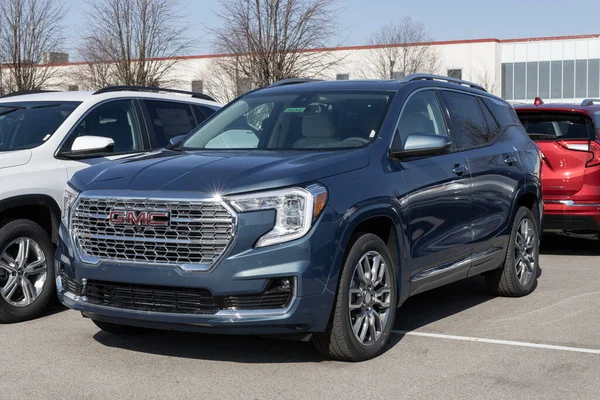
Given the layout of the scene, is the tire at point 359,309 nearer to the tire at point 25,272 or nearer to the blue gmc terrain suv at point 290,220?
the blue gmc terrain suv at point 290,220

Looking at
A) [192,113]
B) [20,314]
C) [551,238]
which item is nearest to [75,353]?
[20,314]

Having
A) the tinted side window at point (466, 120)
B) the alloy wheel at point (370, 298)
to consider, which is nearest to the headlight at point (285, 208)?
the alloy wheel at point (370, 298)

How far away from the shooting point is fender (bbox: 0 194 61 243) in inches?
271

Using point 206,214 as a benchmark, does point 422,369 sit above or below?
below

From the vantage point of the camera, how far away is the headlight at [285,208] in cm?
513

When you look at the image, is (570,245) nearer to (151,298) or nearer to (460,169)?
(460,169)

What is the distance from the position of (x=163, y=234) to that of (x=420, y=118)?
94.5 inches

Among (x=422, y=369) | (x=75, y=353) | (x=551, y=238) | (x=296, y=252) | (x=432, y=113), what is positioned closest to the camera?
(x=296, y=252)

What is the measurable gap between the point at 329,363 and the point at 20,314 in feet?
8.88

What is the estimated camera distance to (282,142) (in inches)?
251

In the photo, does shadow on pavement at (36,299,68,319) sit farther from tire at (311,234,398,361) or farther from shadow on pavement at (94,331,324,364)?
tire at (311,234,398,361)

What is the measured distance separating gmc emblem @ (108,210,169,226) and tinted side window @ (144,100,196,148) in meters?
3.03

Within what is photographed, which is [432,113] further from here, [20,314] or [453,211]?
[20,314]

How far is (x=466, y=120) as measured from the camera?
24.5ft
